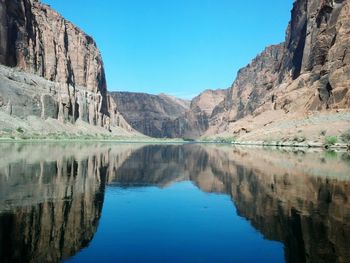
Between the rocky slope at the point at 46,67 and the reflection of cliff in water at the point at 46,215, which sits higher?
the rocky slope at the point at 46,67

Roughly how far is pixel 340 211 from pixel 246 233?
533cm

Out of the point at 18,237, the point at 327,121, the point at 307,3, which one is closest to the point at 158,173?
the point at 18,237

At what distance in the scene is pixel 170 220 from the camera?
16469 millimetres

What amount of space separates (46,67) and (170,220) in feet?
455

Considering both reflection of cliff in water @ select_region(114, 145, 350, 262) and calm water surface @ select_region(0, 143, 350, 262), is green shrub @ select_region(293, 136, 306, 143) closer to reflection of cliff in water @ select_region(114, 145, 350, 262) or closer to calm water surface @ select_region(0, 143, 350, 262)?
reflection of cliff in water @ select_region(114, 145, 350, 262)

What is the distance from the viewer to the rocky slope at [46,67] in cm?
11769

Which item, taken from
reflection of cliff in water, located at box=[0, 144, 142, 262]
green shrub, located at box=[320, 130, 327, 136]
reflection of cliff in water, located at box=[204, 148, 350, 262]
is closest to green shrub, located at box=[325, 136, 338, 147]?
green shrub, located at box=[320, 130, 327, 136]

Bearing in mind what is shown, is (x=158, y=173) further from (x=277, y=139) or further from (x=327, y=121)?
(x=277, y=139)

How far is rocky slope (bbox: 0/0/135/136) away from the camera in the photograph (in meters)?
118

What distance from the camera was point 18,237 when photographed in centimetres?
1207

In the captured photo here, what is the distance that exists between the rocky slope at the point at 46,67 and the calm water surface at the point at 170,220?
9174cm

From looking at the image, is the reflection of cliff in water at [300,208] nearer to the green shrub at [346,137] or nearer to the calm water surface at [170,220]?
the calm water surface at [170,220]

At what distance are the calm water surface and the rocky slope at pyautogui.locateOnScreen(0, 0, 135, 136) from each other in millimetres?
91741

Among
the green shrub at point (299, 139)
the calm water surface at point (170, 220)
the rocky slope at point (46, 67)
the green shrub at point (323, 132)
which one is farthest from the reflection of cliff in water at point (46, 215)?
the rocky slope at point (46, 67)
